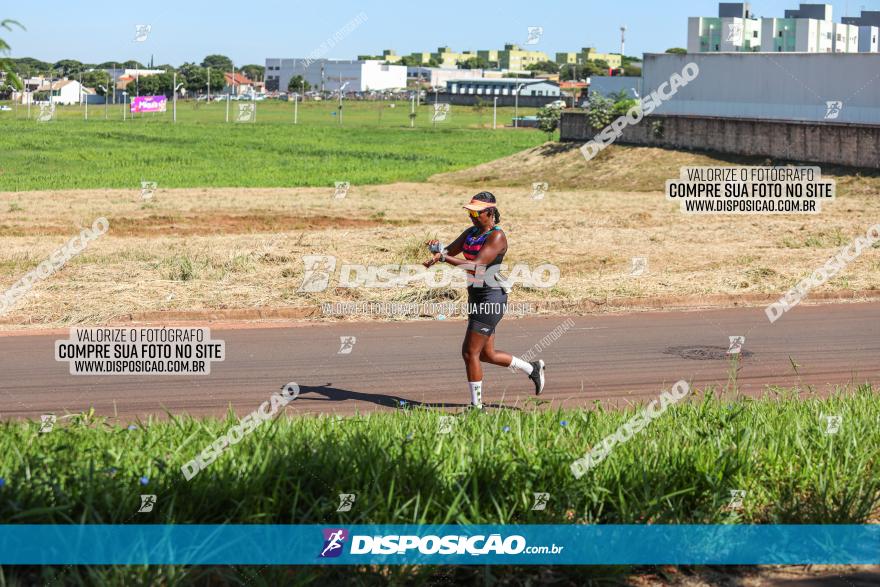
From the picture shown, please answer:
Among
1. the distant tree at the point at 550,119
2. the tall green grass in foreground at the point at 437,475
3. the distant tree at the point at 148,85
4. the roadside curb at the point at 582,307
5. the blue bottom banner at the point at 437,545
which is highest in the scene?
the distant tree at the point at 148,85

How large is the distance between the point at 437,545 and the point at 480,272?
4720mm

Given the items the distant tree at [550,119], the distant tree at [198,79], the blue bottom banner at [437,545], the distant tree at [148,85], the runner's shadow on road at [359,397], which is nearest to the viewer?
the blue bottom banner at [437,545]

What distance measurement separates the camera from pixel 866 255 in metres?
22.9

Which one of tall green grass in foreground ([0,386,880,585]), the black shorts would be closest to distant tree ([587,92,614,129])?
the black shorts

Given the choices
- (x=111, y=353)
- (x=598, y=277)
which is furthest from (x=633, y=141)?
(x=111, y=353)

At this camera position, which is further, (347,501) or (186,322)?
(186,322)

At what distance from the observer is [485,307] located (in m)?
10.9

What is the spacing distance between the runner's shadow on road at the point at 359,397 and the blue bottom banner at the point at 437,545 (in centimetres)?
467

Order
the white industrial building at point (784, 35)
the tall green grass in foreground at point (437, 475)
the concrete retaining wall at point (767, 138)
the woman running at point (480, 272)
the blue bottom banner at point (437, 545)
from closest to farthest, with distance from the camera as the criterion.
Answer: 1. the blue bottom banner at point (437, 545)
2. the tall green grass in foreground at point (437, 475)
3. the woman running at point (480, 272)
4. the concrete retaining wall at point (767, 138)
5. the white industrial building at point (784, 35)

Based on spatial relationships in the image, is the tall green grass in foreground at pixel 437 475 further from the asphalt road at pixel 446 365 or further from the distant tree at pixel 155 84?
the distant tree at pixel 155 84

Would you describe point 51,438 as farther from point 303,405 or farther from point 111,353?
point 111,353

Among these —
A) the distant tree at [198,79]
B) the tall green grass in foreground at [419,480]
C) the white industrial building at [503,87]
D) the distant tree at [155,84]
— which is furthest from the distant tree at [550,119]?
the distant tree at [198,79]

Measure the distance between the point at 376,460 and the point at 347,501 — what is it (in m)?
0.59

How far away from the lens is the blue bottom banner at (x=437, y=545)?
6145mm
